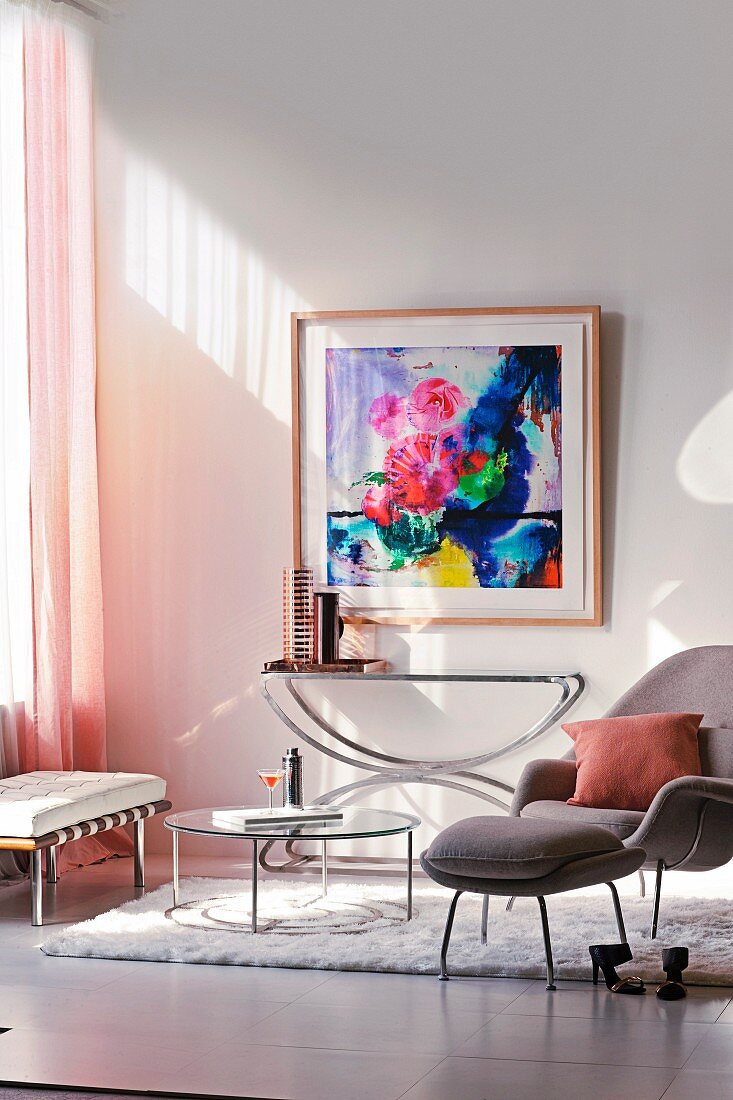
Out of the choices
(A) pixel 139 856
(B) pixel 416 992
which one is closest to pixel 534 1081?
(B) pixel 416 992

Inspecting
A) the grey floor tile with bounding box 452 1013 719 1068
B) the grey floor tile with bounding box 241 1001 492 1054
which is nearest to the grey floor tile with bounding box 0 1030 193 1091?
the grey floor tile with bounding box 241 1001 492 1054

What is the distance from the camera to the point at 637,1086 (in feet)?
9.57

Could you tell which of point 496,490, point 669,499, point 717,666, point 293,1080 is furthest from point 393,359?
point 293,1080

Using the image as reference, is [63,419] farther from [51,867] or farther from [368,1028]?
[368,1028]

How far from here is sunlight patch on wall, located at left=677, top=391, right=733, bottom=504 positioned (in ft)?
17.3

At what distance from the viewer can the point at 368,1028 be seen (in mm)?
3340

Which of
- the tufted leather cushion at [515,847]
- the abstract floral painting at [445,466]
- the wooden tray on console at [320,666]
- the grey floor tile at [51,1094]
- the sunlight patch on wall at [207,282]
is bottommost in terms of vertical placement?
the grey floor tile at [51,1094]

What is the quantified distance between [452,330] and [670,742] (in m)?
1.89

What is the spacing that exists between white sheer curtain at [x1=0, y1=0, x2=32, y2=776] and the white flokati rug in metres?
0.99

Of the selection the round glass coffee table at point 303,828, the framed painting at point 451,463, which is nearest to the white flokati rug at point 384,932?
the round glass coffee table at point 303,828

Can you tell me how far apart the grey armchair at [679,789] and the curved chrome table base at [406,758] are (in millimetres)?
480

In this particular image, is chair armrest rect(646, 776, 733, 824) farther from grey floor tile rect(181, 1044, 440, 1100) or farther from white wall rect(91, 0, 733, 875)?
white wall rect(91, 0, 733, 875)

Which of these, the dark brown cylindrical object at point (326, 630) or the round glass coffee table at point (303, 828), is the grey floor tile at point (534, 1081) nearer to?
the round glass coffee table at point (303, 828)

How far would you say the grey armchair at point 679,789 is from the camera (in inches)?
157
